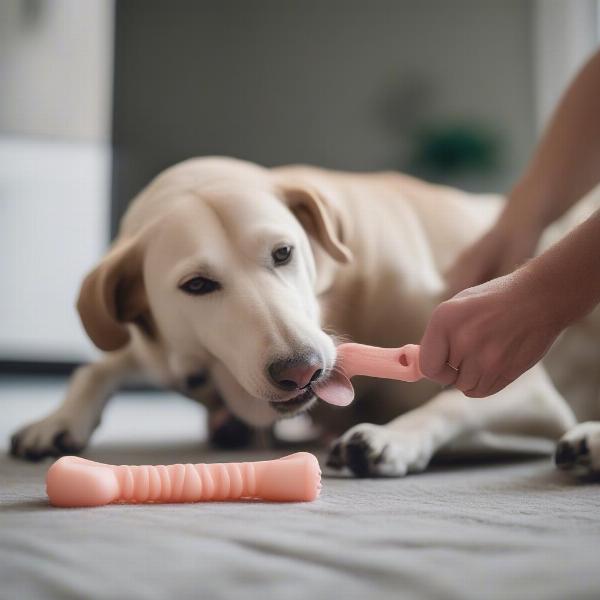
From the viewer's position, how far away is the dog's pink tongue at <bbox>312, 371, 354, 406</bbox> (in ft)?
3.63

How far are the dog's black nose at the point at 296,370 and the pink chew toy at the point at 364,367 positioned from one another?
0.03 metres

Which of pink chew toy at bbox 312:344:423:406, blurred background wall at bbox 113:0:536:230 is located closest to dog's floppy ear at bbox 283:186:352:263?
pink chew toy at bbox 312:344:423:406

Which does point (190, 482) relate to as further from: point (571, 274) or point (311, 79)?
point (311, 79)

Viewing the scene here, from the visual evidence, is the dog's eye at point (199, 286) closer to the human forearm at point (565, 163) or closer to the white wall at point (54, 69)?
the human forearm at point (565, 163)

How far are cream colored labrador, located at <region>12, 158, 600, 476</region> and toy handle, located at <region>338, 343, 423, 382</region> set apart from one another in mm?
38

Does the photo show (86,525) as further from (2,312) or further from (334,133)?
(2,312)

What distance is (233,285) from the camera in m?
1.28

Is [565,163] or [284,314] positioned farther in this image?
[565,163]

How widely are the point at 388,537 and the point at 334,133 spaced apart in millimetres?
3120

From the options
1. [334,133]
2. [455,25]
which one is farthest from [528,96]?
[334,133]

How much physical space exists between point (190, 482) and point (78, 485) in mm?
119

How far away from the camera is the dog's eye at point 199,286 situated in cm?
131

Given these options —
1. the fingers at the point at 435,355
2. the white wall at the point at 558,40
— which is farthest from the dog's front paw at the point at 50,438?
the white wall at the point at 558,40

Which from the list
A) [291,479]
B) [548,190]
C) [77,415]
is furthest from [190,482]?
[548,190]
